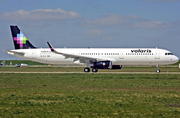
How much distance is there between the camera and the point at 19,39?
5172 cm

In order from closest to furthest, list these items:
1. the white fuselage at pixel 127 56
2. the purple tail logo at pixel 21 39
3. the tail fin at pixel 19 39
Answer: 1. the white fuselage at pixel 127 56
2. the tail fin at pixel 19 39
3. the purple tail logo at pixel 21 39

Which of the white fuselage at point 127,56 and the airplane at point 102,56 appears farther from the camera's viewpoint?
the white fuselage at point 127,56

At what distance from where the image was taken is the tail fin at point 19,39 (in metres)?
51.3

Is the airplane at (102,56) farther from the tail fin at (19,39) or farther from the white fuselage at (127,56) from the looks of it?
the tail fin at (19,39)

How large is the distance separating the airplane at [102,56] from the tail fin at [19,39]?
1900 mm

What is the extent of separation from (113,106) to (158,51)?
35292mm

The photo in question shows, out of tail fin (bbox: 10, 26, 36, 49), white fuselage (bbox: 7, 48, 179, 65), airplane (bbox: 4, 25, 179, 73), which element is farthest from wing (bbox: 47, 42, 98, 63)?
tail fin (bbox: 10, 26, 36, 49)

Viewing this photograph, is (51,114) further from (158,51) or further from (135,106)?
(158,51)

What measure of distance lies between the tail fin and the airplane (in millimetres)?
1900

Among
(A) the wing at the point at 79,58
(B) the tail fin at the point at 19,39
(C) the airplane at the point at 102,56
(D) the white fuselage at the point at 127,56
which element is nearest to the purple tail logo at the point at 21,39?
(B) the tail fin at the point at 19,39

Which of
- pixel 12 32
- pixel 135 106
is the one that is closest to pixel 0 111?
pixel 135 106

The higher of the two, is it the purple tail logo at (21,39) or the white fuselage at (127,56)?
the purple tail logo at (21,39)

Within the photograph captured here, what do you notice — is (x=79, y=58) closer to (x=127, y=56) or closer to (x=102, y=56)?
(x=102, y=56)

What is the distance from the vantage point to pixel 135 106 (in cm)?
1348
